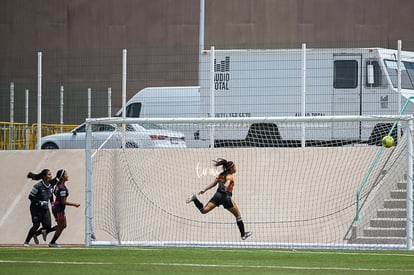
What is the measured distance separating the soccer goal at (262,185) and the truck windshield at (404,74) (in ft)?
4.26

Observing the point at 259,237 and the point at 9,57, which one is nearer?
the point at 259,237

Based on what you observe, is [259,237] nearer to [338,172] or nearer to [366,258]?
[338,172]

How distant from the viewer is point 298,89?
989 inches

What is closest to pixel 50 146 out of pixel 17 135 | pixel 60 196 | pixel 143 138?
pixel 17 135

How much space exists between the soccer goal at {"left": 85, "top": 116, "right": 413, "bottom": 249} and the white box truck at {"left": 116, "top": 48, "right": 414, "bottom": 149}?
7cm

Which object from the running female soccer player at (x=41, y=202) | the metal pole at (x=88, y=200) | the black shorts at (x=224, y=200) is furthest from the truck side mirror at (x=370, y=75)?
the running female soccer player at (x=41, y=202)

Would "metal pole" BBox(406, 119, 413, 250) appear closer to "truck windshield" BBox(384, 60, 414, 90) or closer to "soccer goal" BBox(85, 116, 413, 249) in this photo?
"soccer goal" BBox(85, 116, 413, 249)

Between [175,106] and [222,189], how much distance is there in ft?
20.7

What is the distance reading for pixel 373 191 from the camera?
22328mm

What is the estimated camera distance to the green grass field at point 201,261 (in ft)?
46.5

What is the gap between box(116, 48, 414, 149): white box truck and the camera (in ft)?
82.2

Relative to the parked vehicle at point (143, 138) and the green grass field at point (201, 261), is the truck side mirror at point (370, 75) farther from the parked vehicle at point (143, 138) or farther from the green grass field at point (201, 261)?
the green grass field at point (201, 261)

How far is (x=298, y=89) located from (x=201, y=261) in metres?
A: 9.95

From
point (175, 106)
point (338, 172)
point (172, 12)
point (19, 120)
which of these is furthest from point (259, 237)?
point (172, 12)
